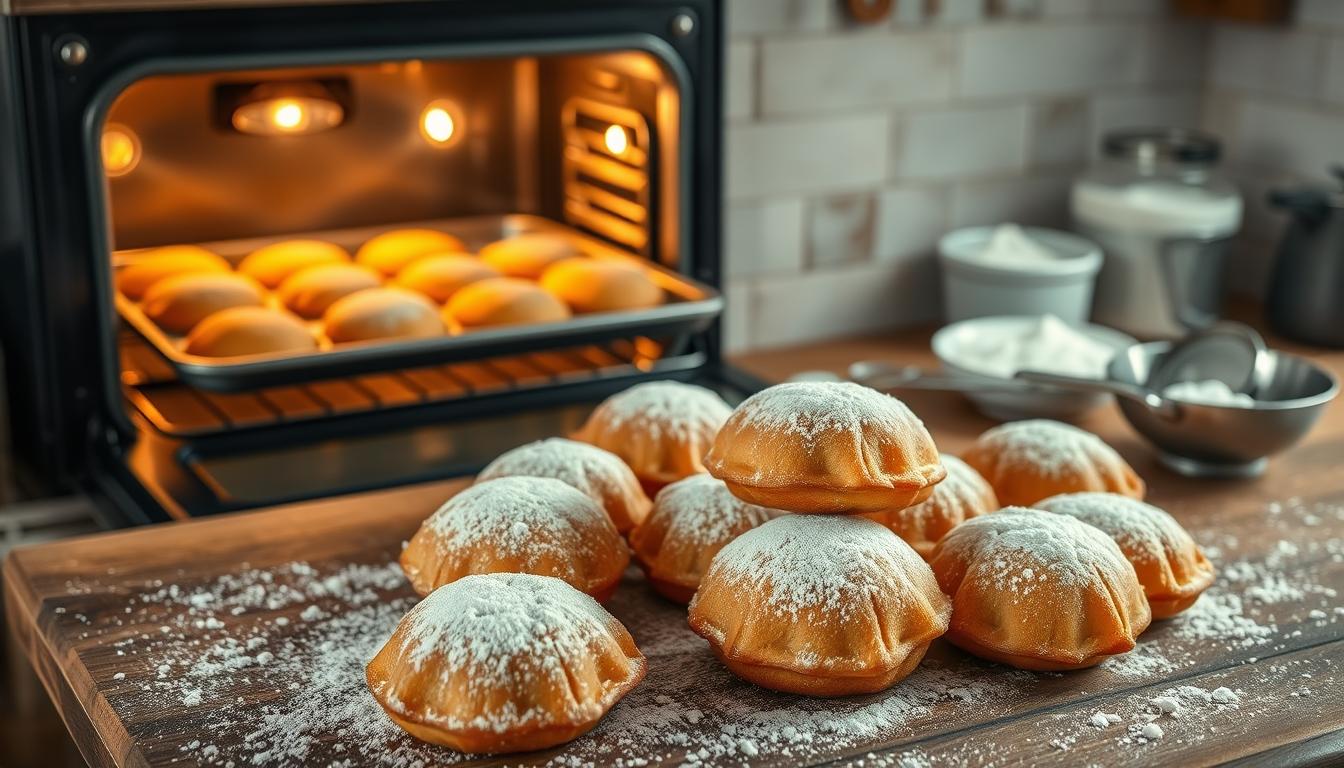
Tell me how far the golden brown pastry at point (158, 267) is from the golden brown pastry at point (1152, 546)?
831mm

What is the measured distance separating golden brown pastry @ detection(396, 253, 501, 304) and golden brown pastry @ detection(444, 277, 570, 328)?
0.02 meters

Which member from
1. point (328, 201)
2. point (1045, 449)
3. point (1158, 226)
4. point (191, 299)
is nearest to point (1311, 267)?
point (1158, 226)

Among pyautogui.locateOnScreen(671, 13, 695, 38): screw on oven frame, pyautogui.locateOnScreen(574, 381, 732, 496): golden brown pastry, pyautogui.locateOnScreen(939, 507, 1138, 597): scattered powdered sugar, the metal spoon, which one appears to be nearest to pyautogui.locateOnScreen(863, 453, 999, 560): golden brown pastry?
pyautogui.locateOnScreen(939, 507, 1138, 597): scattered powdered sugar

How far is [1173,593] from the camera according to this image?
37.8 inches

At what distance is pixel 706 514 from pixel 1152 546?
291 millimetres

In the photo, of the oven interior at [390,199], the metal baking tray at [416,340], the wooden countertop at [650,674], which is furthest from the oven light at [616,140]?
the wooden countertop at [650,674]

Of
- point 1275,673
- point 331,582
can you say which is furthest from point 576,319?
point 1275,673

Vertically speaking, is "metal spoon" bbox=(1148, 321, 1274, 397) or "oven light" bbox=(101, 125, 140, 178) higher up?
"oven light" bbox=(101, 125, 140, 178)

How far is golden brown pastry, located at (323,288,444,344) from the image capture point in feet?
4.37

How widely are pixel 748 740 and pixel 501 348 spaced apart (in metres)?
0.56

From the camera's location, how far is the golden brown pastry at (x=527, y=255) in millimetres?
1514

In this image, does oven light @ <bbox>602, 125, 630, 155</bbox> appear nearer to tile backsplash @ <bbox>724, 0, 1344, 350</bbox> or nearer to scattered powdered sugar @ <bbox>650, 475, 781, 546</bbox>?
tile backsplash @ <bbox>724, 0, 1344, 350</bbox>

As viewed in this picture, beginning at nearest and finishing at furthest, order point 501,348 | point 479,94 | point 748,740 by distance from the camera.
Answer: point 748,740
point 501,348
point 479,94

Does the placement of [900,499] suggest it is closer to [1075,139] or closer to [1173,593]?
[1173,593]
